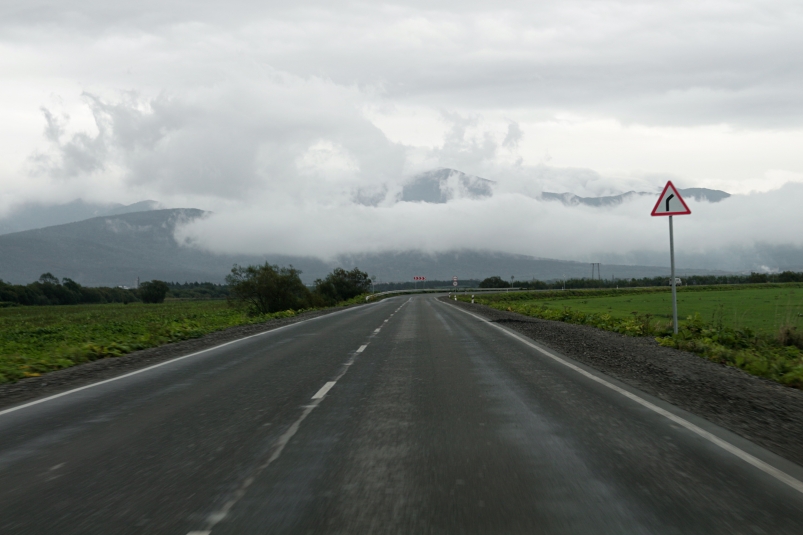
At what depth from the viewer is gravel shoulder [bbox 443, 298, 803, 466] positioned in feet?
20.6

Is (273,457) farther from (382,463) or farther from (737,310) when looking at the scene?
(737,310)

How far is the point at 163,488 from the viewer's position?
14.9ft

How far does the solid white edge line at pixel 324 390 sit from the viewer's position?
8305 mm

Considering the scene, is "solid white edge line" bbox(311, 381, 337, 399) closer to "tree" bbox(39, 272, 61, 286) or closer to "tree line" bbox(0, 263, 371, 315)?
"tree line" bbox(0, 263, 371, 315)

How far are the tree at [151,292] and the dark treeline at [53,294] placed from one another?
20.6ft

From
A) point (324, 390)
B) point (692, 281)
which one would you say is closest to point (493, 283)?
point (692, 281)

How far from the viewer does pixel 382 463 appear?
5133 mm

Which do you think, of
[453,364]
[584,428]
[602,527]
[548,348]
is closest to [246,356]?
[453,364]

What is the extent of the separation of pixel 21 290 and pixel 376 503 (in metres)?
101

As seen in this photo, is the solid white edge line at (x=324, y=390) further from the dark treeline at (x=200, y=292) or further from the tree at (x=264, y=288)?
the dark treeline at (x=200, y=292)

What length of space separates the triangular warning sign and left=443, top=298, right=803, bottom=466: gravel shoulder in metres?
3.12

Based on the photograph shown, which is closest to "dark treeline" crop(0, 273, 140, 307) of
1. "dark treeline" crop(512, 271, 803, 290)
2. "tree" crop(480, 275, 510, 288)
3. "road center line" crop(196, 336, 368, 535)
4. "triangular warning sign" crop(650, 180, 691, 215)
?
"tree" crop(480, 275, 510, 288)

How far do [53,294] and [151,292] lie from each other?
17680 millimetres

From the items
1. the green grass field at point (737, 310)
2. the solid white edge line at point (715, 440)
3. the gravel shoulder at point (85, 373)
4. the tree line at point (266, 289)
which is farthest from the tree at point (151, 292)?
the solid white edge line at point (715, 440)
